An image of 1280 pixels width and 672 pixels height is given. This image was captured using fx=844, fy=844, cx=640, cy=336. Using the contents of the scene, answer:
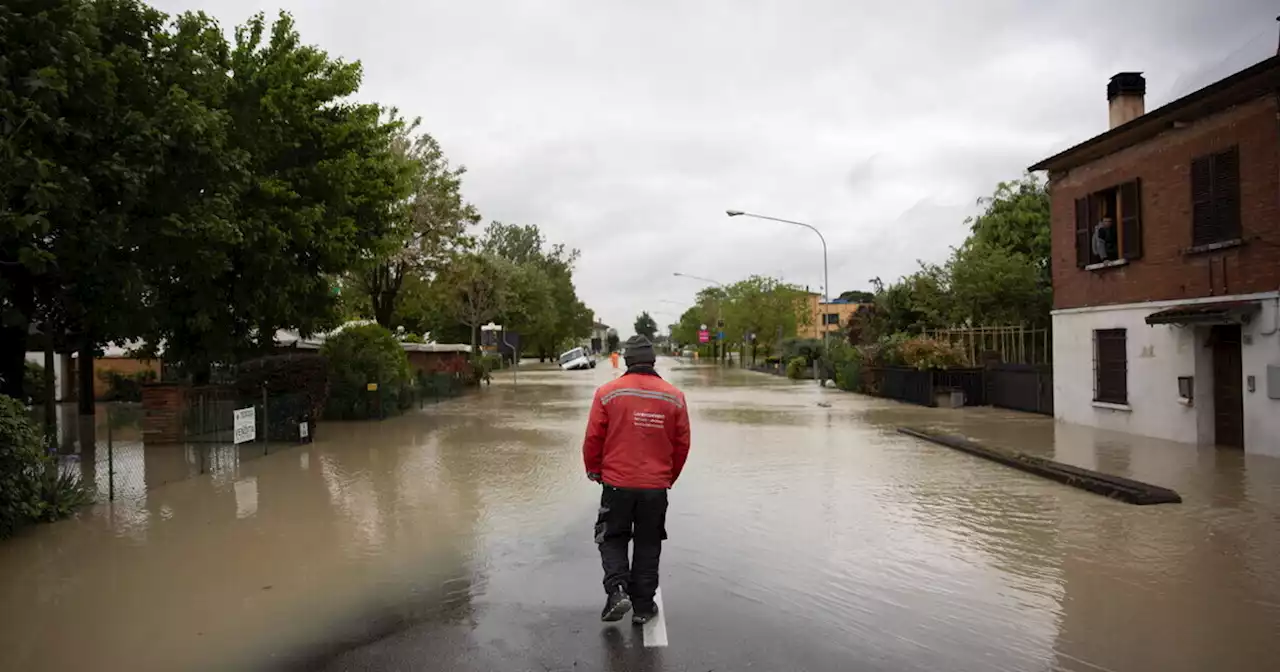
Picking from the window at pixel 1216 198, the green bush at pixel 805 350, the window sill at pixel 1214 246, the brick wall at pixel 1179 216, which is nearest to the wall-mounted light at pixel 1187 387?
the brick wall at pixel 1179 216

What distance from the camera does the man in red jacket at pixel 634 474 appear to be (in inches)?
199

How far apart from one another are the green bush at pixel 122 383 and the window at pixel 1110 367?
24519 mm

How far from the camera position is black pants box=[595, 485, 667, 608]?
199 inches

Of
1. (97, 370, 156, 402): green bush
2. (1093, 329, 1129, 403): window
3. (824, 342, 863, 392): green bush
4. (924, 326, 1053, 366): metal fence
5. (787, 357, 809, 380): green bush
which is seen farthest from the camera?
(787, 357, 809, 380): green bush

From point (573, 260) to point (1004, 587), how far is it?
78.6 meters

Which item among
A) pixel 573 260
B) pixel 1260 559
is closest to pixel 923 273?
pixel 1260 559

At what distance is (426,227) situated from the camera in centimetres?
2634

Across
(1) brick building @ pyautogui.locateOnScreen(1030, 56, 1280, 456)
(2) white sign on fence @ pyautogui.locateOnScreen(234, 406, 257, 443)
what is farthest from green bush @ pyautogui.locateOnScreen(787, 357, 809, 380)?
(2) white sign on fence @ pyautogui.locateOnScreen(234, 406, 257, 443)

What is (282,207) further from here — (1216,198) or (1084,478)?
(1216,198)

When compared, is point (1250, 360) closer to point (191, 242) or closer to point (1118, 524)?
point (1118, 524)

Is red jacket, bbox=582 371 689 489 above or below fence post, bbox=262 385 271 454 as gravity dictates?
above

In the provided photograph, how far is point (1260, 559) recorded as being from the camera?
6691mm

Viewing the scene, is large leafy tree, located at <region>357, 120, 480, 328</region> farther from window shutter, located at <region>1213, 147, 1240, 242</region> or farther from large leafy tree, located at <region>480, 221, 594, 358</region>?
large leafy tree, located at <region>480, 221, 594, 358</region>

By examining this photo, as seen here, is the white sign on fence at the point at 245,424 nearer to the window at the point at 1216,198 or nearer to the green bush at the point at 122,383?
the green bush at the point at 122,383
